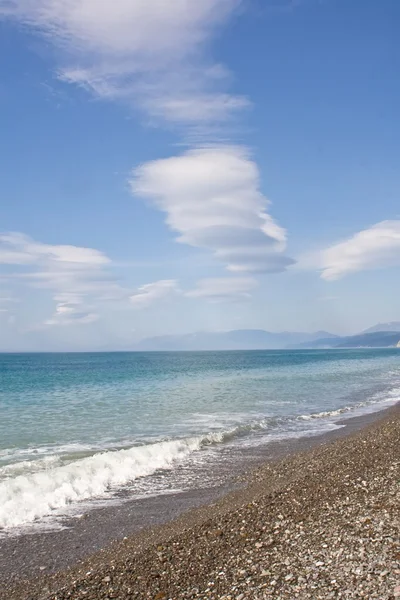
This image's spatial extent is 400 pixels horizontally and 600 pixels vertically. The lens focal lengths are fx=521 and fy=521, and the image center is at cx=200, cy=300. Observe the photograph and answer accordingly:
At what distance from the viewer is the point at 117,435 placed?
81.0 feet

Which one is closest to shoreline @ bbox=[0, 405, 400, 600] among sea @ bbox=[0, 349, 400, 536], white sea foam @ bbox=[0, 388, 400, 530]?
sea @ bbox=[0, 349, 400, 536]

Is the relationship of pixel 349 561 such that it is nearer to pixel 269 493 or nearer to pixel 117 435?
pixel 269 493

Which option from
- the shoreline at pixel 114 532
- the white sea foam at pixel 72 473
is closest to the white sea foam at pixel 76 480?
the white sea foam at pixel 72 473

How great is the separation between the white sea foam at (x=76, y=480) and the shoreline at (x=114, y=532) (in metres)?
1.43

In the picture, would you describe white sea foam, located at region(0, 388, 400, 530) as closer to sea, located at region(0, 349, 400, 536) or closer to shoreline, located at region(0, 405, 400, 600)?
sea, located at region(0, 349, 400, 536)

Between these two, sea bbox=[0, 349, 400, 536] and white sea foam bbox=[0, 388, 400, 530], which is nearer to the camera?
white sea foam bbox=[0, 388, 400, 530]

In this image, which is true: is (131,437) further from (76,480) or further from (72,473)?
(76,480)

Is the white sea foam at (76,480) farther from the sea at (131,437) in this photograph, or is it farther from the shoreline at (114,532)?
the shoreline at (114,532)

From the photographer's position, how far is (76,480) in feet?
52.6

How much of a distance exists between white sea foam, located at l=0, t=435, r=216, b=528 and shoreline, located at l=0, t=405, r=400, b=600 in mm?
1427

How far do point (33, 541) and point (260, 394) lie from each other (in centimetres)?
3431

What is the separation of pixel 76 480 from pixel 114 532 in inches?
178

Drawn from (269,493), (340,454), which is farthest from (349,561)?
(340,454)

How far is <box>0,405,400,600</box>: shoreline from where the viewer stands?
32.8ft
